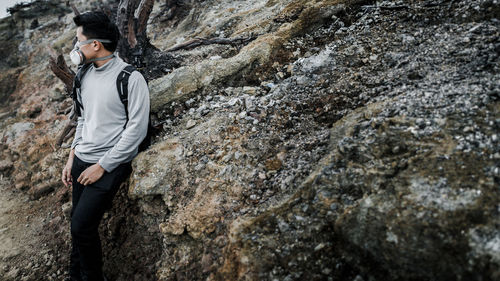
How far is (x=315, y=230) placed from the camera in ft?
8.41

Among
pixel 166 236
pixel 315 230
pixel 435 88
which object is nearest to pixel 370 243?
pixel 315 230

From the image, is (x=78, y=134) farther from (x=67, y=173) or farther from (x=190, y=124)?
(x=190, y=124)

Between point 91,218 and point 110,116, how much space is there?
1.24 metres

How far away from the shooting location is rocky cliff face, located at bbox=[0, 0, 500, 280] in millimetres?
2180

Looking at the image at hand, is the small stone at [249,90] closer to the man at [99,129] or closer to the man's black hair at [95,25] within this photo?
the man at [99,129]

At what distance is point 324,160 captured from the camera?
292 centimetres

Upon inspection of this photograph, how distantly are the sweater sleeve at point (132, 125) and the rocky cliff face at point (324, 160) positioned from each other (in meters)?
0.36

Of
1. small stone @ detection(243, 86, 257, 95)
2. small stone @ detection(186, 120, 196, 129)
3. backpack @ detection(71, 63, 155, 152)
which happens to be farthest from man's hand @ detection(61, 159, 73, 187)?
small stone @ detection(243, 86, 257, 95)

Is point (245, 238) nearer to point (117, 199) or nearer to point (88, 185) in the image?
point (88, 185)

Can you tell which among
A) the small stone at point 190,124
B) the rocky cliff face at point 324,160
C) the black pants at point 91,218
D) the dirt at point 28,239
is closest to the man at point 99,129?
the black pants at point 91,218

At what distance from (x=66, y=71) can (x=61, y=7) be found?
47.3ft

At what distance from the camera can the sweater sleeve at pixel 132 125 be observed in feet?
11.4

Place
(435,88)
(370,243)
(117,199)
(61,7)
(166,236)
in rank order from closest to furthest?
(370,243) → (435,88) → (166,236) → (117,199) → (61,7)

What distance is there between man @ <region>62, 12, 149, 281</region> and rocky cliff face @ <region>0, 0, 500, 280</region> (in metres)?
0.38
